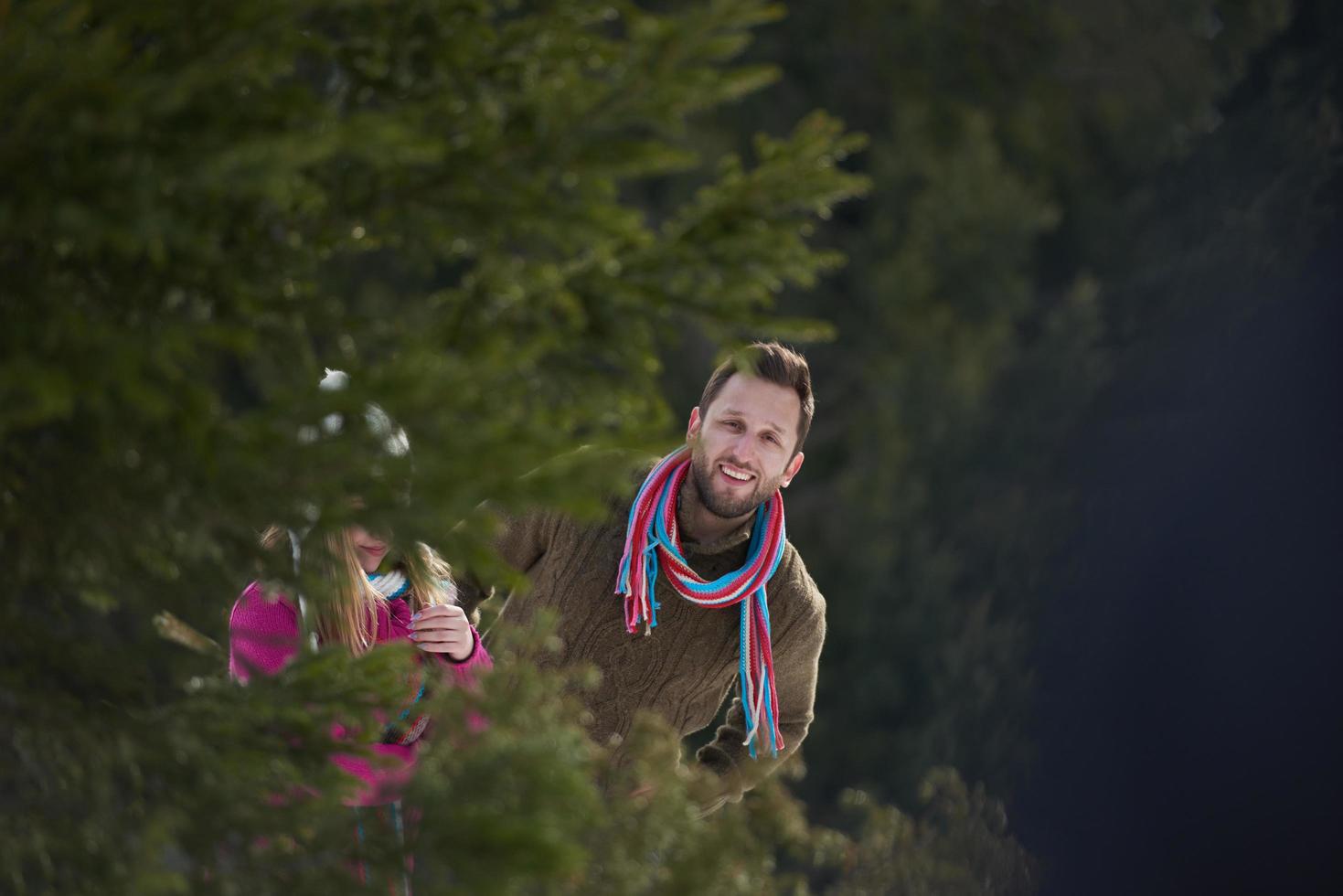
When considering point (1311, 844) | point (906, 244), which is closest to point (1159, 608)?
point (1311, 844)

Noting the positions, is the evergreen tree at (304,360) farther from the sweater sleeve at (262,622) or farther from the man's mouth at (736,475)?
the man's mouth at (736,475)

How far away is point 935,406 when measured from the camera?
14.1 meters

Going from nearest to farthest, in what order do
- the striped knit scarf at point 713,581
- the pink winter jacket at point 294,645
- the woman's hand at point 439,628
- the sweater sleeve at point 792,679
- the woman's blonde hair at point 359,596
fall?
the pink winter jacket at point 294,645 < the woman's blonde hair at point 359,596 < the woman's hand at point 439,628 < the striped knit scarf at point 713,581 < the sweater sleeve at point 792,679

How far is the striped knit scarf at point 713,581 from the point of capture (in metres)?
4.12

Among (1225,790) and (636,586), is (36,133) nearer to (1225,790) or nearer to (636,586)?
(636,586)

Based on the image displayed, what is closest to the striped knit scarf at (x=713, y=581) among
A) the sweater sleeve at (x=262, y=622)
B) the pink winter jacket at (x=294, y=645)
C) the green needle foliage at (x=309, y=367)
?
the pink winter jacket at (x=294, y=645)

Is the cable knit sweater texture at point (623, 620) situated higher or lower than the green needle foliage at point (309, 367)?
lower

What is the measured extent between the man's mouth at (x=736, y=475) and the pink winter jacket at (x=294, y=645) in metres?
0.80

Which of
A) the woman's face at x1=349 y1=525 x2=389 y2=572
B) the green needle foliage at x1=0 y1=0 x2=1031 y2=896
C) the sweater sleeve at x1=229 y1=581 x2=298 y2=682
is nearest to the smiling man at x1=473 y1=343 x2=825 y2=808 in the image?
the woman's face at x1=349 y1=525 x2=389 y2=572

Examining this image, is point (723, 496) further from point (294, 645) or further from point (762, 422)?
point (294, 645)

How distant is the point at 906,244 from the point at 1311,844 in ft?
20.6

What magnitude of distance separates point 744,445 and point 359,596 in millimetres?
1179

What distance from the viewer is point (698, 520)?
4320mm

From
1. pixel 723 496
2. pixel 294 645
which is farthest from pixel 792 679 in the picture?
pixel 294 645
